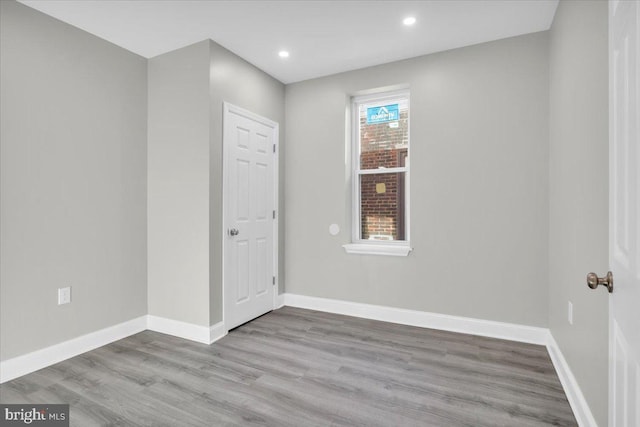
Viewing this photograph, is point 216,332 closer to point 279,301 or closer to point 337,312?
point 279,301

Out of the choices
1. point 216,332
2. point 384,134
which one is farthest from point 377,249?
point 216,332

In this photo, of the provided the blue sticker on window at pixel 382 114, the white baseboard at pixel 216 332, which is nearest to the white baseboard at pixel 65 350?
the white baseboard at pixel 216 332

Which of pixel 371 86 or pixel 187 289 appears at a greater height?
pixel 371 86

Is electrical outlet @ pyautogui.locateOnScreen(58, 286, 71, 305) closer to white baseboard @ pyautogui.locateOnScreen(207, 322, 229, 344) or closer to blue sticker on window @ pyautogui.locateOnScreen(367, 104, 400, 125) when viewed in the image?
white baseboard @ pyautogui.locateOnScreen(207, 322, 229, 344)

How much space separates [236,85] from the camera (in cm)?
331

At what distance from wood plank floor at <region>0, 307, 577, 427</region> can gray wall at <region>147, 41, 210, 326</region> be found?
423mm

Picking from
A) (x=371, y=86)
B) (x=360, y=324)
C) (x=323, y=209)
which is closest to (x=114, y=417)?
(x=360, y=324)

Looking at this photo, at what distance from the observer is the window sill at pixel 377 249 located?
3438 millimetres

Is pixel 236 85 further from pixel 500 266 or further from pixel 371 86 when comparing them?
pixel 500 266

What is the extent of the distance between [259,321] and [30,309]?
1866 mm

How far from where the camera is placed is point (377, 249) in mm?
3566

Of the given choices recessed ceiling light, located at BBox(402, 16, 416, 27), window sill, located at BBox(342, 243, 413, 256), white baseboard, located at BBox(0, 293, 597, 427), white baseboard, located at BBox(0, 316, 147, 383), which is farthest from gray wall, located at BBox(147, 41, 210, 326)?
recessed ceiling light, located at BBox(402, 16, 416, 27)
